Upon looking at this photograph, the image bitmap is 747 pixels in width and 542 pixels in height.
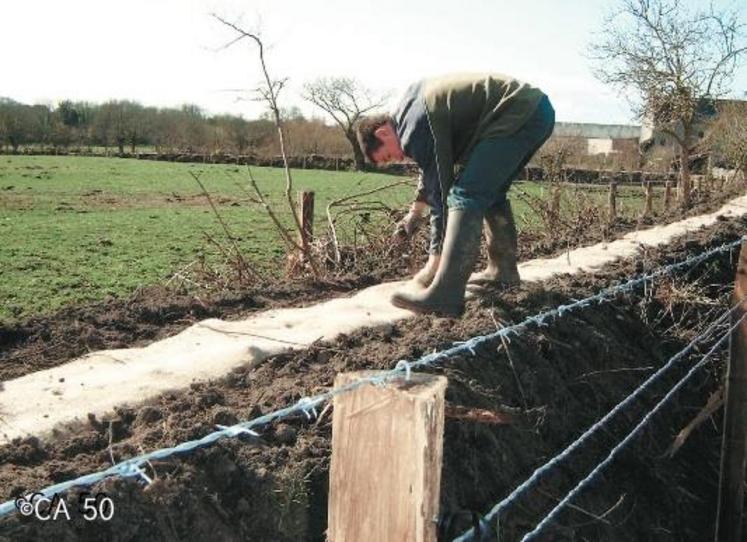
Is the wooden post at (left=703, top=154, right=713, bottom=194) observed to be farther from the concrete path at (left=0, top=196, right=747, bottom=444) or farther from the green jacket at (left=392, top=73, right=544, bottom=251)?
the green jacket at (left=392, top=73, right=544, bottom=251)

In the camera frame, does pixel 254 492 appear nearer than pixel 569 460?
Yes

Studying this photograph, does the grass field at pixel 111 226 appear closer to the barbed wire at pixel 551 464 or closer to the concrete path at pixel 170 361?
the concrete path at pixel 170 361

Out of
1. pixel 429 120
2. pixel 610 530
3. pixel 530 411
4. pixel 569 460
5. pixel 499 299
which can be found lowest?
pixel 610 530

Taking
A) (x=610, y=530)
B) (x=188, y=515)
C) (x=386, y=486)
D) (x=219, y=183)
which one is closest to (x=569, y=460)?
(x=610, y=530)

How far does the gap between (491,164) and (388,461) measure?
3.23 meters

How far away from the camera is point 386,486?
174 cm

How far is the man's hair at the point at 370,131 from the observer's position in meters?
5.04

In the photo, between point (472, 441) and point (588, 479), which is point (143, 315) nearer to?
point (472, 441)

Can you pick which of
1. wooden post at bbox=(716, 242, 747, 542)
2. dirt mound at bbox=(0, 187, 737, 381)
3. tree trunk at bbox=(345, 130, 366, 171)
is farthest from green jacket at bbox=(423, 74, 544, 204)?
dirt mound at bbox=(0, 187, 737, 381)

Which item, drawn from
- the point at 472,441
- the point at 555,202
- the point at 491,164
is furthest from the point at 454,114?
Result: the point at 555,202

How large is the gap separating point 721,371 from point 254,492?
4463 mm

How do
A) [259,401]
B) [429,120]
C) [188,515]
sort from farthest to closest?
[429,120] < [259,401] < [188,515]

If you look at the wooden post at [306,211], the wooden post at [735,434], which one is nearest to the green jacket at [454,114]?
the wooden post at [735,434]

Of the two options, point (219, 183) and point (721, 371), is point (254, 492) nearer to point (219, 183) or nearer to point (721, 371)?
point (721, 371)
